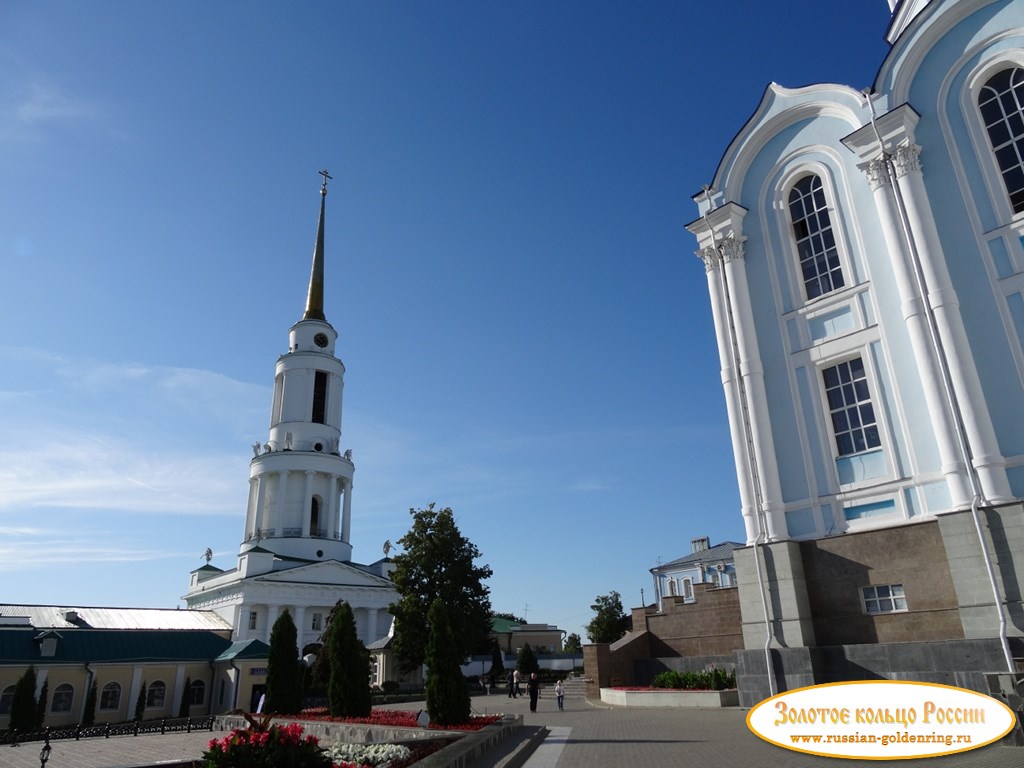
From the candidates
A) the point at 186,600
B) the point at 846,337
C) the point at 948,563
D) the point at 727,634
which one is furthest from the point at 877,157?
the point at 186,600

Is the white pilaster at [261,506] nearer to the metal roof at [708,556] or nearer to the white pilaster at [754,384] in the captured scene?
the metal roof at [708,556]

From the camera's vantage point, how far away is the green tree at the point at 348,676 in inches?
835

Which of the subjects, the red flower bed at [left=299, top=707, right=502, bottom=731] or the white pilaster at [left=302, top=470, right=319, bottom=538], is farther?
the white pilaster at [left=302, top=470, right=319, bottom=538]

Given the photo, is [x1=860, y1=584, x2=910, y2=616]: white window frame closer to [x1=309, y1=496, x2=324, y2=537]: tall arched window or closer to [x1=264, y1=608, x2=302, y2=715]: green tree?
[x1=264, y1=608, x2=302, y2=715]: green tree

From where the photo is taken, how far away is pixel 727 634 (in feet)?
77.0

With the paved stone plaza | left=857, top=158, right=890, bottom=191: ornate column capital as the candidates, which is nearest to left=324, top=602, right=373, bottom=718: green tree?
the paved stone plaza

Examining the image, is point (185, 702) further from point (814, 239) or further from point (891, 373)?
point (814, 239)

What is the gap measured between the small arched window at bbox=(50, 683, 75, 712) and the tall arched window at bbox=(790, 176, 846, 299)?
4140 cm

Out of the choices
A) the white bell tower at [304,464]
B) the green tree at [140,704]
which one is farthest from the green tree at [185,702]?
the white bell tower at [304,464]

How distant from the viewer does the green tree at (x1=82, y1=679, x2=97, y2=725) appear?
35844 millimetres

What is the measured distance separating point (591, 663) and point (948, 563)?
15.8 metres

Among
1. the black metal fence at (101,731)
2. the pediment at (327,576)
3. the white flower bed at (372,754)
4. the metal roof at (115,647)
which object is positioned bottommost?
the black metal fence at (101,731)

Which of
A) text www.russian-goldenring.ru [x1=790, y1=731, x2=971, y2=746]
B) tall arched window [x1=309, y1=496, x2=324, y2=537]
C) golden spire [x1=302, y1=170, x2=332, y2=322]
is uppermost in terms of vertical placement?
golden spire [x1=302, y1=170, x2=332, y2=322]

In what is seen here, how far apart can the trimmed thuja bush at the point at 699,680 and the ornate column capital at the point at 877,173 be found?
15.5 meters
